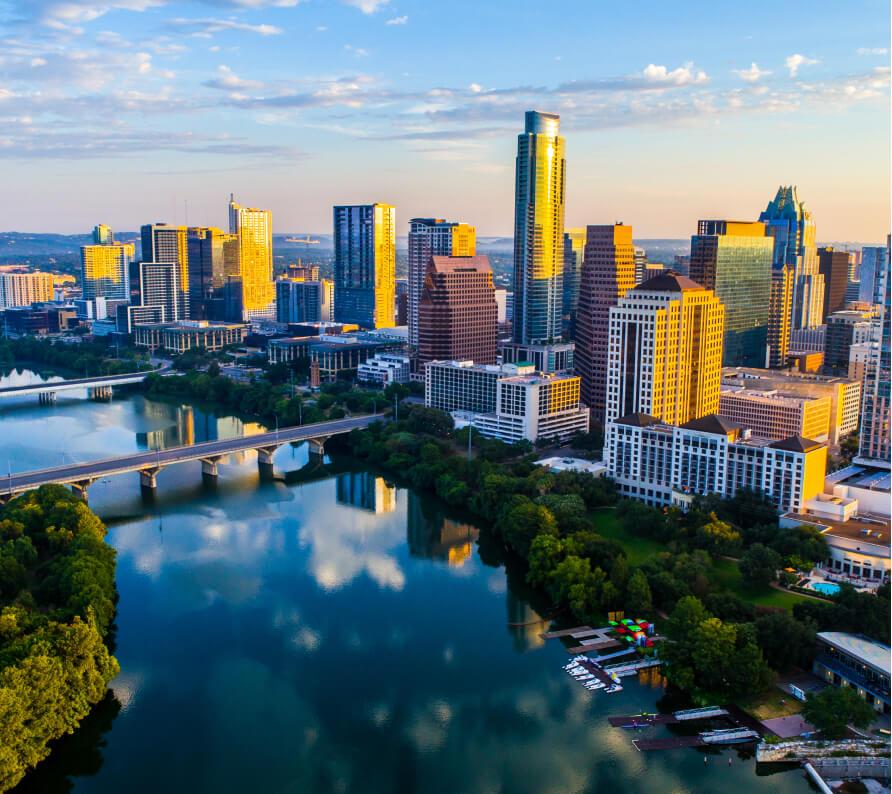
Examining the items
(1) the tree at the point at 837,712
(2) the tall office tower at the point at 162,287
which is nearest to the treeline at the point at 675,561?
(1) the tree at the point at 837,712

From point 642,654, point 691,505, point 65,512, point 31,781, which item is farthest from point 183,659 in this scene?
point 691,505

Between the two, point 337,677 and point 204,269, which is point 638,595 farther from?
point 204,269

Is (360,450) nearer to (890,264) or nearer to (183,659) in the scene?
Answer: (183,659)

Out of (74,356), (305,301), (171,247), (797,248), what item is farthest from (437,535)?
(171,247)

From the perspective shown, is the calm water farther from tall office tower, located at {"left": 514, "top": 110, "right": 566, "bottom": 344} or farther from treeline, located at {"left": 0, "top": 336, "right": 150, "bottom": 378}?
treeline, located at {"left": 0, "top": 336, "right": 150, "bottom": 378}

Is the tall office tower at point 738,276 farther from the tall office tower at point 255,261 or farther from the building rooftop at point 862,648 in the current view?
the tall office tower at point 255,261
